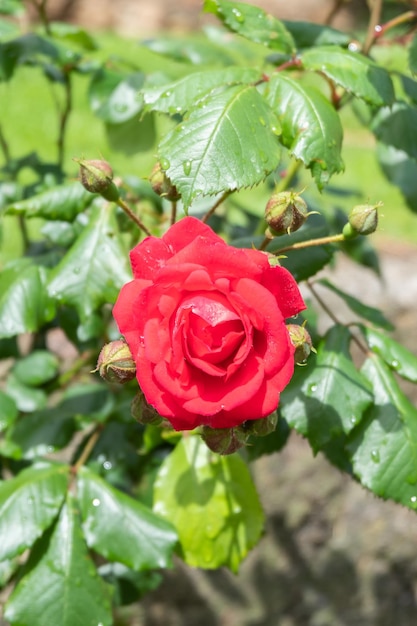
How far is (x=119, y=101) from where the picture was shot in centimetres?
138

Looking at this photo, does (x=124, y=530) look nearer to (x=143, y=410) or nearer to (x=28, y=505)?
(x=28, y=505)

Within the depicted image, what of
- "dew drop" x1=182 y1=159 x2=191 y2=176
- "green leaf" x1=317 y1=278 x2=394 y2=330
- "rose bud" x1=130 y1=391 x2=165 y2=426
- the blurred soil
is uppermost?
"dew drop" x1=182 y1=159 x2=191 y2=176

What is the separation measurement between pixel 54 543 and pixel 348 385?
450 millimetres

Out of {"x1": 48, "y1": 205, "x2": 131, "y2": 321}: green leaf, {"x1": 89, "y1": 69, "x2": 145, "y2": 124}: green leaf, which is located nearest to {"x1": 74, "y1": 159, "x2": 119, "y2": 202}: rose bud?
{"x1": 48, "y1": 205, "x2": 131, "y2": 321}: green leaf

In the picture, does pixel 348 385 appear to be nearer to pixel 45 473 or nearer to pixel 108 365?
pixel 108 365

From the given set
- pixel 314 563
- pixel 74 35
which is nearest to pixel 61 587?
pixel 74 35

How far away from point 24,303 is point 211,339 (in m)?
0.53

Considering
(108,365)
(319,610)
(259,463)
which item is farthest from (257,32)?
(319,610)

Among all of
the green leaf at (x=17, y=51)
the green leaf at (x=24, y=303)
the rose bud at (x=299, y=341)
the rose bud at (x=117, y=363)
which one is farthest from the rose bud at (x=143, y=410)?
the green leaf at (x=17, y=51)

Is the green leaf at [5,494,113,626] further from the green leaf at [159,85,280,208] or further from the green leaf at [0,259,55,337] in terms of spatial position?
the green leaf at [159,85,280,208]

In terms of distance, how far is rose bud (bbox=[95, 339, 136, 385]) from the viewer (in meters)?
0.73

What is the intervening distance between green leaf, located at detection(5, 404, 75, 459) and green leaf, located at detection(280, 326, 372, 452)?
0.51 metres

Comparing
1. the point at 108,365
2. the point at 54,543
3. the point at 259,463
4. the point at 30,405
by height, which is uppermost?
the point at 108,365

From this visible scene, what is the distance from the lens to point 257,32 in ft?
→ 3.29
